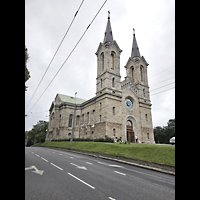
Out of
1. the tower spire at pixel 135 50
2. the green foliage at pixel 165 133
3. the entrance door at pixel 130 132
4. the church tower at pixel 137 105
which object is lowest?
the green foliage at pixel 165 133

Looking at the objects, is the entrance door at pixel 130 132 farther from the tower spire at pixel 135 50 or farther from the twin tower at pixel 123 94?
the tower spire at pixel 135 50

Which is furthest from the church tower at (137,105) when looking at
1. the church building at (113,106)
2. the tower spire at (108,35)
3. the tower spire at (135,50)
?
the tower spire at (108,35)

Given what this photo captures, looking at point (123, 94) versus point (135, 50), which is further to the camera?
point (135, 50)

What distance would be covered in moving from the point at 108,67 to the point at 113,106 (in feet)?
30.9

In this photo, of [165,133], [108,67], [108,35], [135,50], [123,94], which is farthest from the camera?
[165,133]

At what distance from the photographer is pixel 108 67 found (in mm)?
32500

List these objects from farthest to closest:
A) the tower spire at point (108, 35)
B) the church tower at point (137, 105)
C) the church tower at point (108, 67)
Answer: the tower spire at point (108, 35) < the church tower at point (137, 105) < the church tower at point (108, 67)

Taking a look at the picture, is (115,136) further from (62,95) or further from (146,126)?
(62,95)

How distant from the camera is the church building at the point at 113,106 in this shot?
29383 millimetres

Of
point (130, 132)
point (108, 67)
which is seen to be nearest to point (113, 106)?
point (130, 132)

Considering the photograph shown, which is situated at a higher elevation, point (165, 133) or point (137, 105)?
point (137, 105)

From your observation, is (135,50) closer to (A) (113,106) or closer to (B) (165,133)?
(A) (113,106)
